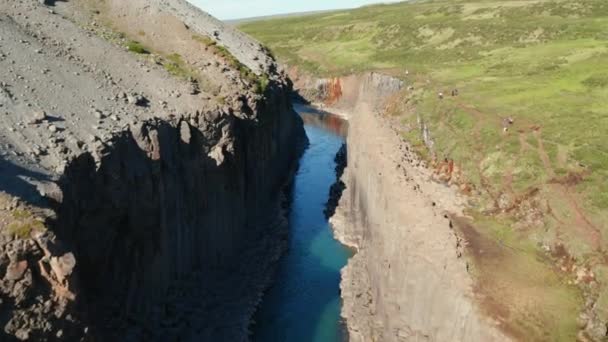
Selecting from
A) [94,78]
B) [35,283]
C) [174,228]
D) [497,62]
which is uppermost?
[94,78]

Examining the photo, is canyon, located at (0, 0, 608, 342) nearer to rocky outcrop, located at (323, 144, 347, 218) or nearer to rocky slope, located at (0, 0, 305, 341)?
rocky slope, located at (0, 0, 305, 341)

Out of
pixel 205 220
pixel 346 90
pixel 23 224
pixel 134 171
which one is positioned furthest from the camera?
pixel 346 90

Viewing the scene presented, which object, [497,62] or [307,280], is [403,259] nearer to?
[307,280]

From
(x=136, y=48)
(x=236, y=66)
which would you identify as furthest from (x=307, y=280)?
(x=136, y=48)

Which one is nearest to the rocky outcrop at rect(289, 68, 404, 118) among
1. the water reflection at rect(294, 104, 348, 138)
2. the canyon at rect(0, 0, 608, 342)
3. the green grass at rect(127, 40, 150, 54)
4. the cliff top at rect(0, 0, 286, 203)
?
the water reflection at rect(294, 104, 348, 138)

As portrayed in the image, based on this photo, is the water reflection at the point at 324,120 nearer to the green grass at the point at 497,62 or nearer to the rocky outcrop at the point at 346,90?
the rocky outcrop at the point at 346,90

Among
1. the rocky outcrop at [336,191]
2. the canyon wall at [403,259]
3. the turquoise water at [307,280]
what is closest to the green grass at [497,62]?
the canyon wall at [403,259]

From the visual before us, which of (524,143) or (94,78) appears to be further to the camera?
(524,143)
